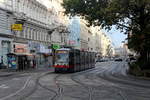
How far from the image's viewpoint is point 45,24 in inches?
2616

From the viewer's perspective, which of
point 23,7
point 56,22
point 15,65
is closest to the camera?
point 15,65

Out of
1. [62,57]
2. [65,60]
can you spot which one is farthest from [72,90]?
[62,57]

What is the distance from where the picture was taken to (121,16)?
3262cm

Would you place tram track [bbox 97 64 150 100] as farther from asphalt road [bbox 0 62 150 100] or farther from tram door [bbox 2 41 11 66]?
tram door [bbox 2 41 11 66]

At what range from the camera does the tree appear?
30188mm

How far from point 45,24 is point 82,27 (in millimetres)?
49161

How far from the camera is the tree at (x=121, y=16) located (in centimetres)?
3019

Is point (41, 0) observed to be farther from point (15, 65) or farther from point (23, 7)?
point (15, 65)

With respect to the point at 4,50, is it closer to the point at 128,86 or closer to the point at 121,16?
the point at 121,16

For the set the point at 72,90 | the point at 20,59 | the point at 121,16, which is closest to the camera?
the point at 72,90

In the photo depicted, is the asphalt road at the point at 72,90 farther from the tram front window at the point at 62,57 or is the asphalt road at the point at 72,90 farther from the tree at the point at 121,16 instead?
the tram front window at the point at 62,57

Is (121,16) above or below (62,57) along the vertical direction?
above

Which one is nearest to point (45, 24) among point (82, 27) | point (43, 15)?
point (43, 15)

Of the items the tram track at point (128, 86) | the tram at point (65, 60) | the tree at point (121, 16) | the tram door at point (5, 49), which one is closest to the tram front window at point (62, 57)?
the tram at point (65, 60)
